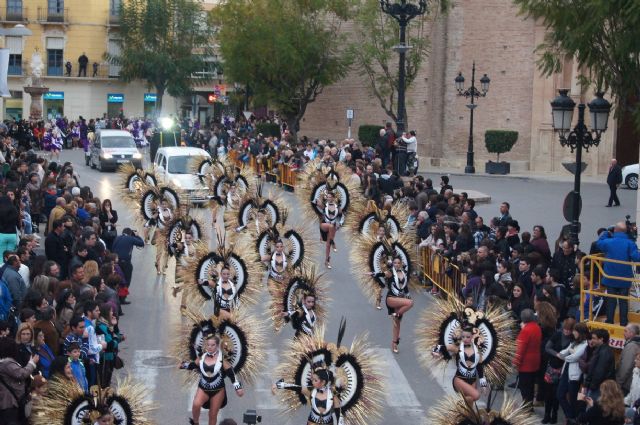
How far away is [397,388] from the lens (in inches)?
589

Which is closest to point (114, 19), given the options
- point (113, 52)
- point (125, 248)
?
point (113, 52)

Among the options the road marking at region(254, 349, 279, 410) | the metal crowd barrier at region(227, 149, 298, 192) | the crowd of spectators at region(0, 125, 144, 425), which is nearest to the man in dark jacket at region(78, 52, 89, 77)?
the metal crowd barrier at region(227, 149, 298, 192)

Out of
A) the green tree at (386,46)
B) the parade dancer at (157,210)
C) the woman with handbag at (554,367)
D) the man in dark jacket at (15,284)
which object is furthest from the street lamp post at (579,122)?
the green tree at (386,46)

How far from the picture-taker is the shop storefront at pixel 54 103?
67062 mm

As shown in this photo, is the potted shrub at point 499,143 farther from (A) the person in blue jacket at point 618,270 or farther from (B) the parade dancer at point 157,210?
(A) the person in blue jacket at point 618,270

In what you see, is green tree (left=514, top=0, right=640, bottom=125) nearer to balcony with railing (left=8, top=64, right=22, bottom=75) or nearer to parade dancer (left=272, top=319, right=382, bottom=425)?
parade dancer (left=272, top=319, right=382, bottom=425)

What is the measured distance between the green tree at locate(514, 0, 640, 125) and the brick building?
21713 millimetres

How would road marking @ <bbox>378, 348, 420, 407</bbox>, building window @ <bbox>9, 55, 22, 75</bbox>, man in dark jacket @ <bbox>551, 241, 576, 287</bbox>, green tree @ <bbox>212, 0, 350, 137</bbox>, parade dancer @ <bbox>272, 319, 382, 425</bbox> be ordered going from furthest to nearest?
building window @ <bbox>9, 55, 22, 75</bbox> → green tree @ <bbox>212, 0, 350, 137</bbox> → man in dark jacket @ <bbox>551, 241, 576, 287</bbox> → road marking @ <bbox>378, 348, 420, 407</bbox> → parade dancer @ <bbox>272, 319, 382, 425</bbox>

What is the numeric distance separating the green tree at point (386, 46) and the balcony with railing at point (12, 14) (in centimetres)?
2576

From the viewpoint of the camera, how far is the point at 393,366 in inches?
631

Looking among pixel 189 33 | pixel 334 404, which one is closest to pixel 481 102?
pixel 189 33

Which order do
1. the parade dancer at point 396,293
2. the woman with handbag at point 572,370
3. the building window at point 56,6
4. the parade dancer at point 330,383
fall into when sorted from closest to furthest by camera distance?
the parade dancer at point 330,383 → the woman with handbag at point 572,370 → the parade dancer at point 396,293 → the building window at point 56,6

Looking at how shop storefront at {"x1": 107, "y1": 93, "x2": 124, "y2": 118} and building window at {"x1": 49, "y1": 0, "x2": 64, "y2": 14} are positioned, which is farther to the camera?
shop storefront at {"x1": 107, "y1": 93, "x2": 124, "y2": 118}

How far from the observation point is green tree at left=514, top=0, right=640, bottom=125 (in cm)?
1953
